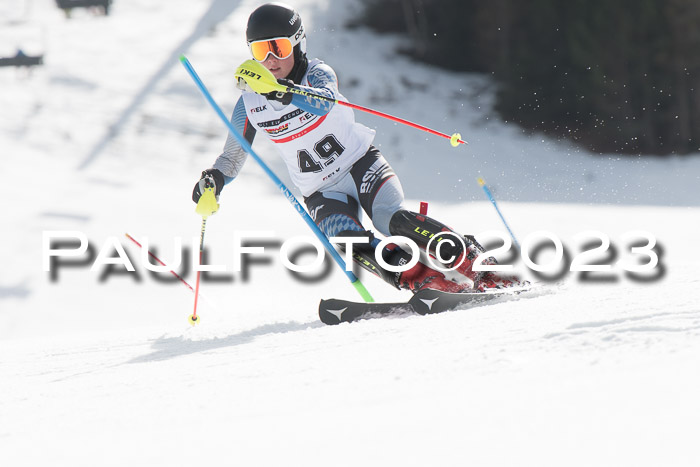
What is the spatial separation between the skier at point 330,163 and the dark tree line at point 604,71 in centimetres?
936

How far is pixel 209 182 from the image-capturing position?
13.3 ft

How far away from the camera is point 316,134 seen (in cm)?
390

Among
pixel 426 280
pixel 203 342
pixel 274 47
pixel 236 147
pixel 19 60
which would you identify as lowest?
pixel 203 342

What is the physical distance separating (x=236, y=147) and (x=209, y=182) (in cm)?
28

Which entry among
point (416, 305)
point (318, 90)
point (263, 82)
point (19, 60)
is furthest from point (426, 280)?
point (19, 60)

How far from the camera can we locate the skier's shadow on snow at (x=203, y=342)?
3270 millimetres

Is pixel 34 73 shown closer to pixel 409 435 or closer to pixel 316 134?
pixel 316 134

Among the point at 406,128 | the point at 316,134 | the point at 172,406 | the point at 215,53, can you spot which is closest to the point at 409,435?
the point at 172,406

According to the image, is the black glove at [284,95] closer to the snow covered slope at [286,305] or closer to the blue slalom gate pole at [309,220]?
the blue slalom gate pole at [309,220]

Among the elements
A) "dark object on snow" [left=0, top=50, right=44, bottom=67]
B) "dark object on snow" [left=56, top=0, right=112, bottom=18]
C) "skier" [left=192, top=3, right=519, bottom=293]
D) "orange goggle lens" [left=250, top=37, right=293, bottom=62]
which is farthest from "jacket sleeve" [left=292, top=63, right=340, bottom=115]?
"dark object on snow" [left=0, top=50, right=44, bottom=67]

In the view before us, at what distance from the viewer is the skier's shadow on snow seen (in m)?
3.27

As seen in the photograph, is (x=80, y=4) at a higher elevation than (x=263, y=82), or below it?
higher

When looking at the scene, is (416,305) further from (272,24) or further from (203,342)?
(272,24)

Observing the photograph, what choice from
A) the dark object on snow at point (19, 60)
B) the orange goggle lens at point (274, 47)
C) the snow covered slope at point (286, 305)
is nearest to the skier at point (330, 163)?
the orange goggle lens at point (274, 47)
